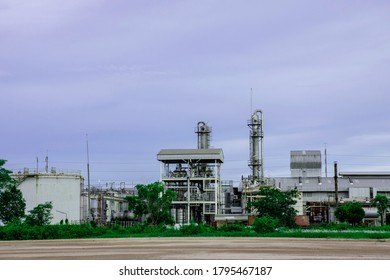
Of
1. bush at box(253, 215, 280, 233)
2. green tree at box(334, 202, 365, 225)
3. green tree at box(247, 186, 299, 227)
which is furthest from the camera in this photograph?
green tree at box(334, 202, 365, 225)

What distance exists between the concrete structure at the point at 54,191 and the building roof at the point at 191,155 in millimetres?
13317

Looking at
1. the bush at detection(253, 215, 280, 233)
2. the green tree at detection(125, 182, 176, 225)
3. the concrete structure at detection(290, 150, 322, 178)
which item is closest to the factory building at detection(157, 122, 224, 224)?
the green tree at detection(125, 182, 176, 225)

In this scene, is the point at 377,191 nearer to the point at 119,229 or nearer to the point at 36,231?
the point at 119,229

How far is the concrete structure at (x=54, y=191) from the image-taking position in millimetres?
67188

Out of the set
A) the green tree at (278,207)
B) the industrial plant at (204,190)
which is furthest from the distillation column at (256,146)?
the green tree at (278,207)

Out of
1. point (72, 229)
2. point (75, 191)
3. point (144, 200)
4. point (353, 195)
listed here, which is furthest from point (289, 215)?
point (353, 195)

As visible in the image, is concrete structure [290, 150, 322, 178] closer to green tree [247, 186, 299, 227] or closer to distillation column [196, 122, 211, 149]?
distillation column [196, 122, 211, 149]

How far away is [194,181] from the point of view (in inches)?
3137

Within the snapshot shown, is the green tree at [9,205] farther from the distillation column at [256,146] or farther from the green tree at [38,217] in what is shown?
the distillation column at [256,146]

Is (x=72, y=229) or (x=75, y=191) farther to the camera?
(x=75, y=191)

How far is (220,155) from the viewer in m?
78.2

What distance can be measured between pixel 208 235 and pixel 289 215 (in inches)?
660

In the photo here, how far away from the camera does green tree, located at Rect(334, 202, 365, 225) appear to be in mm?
73375

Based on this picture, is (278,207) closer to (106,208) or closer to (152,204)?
(152,204)
